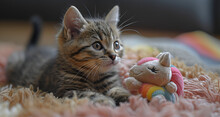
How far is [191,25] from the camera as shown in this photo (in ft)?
7.83

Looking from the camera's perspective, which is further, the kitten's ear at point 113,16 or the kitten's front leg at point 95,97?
the kitten's ear at point 113,16

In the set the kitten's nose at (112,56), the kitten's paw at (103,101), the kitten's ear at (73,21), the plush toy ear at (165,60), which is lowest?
the kitten's paw at (103,101)

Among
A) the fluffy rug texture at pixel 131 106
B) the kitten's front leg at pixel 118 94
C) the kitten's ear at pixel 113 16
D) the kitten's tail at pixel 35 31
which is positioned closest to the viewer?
the fluffy rug texture at pixel 131 106

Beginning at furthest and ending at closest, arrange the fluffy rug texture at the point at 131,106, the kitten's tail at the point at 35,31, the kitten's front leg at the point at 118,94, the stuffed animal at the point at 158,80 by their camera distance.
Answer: the kitten's tail at the point at 35,31
the kitten's front leg at the point at 118,94
the stuffed animal at the point at 158,80
the fluffy rug texture at the point at 131,106

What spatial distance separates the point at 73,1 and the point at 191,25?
1.88 metres

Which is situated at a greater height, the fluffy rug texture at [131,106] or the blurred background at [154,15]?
the blurred background at [154,15]

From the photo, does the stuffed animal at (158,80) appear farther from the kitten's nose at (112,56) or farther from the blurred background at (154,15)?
the blurred background at (154,15)

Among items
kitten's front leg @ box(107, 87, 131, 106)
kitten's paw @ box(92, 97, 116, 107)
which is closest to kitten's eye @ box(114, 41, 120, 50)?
kitten's front leg @ box(107, 87, 131, 106)

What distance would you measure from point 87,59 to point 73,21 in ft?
0.68

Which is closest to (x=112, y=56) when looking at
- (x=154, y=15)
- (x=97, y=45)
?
(x=97, y=45)

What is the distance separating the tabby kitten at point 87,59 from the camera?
91cm

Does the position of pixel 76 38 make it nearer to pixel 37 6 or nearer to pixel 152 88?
pixel 152 88

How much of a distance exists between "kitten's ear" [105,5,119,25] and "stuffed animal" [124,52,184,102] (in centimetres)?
41

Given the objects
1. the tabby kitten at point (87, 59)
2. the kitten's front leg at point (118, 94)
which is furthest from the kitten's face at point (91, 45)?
the kitten's front leg at point (118, 94)
